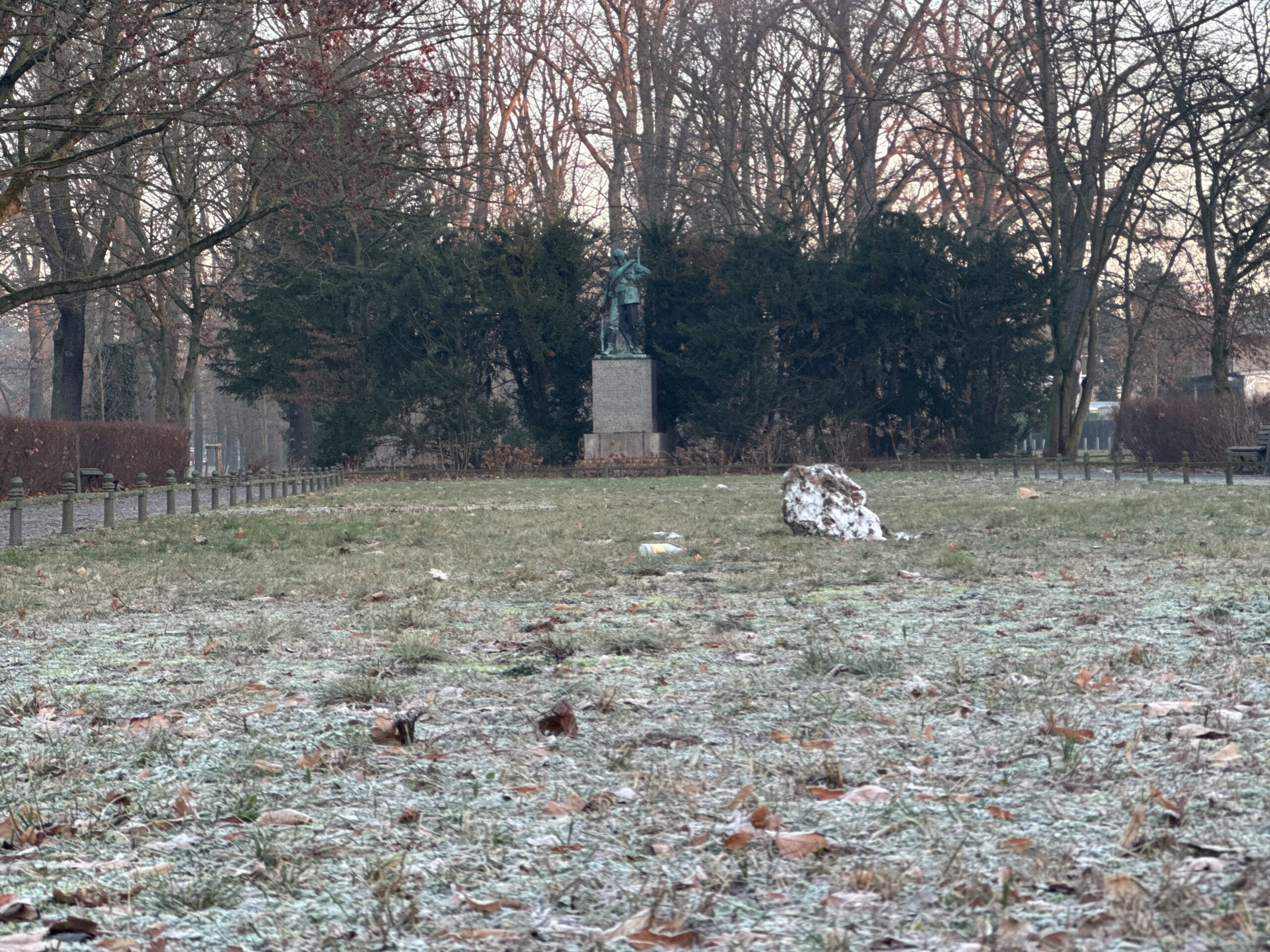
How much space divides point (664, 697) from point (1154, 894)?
2.41 metres

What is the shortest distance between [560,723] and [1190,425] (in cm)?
2945

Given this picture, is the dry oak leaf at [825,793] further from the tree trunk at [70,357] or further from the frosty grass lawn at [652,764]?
the tree trunk at [70,357]

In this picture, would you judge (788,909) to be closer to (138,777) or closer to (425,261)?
(138,777)

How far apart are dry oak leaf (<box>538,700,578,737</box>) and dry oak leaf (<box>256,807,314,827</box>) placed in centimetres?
104

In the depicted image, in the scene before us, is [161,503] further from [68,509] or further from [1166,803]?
[1166,803]

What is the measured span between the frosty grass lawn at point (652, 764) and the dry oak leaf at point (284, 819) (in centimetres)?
2

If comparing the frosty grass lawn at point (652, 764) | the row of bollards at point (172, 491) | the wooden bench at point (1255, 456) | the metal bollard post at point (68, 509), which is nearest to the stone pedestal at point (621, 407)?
the row of bollards at point (172, 491)

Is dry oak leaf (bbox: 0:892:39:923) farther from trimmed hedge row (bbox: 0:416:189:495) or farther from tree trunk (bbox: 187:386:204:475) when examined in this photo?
tree trunk (bbox: 187:386:204:475)

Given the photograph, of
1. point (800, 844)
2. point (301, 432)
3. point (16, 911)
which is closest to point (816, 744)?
point (800, 844)

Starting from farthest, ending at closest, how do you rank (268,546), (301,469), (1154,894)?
(301,469) < (268,546) < (1154,894)

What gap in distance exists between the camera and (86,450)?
25734mm

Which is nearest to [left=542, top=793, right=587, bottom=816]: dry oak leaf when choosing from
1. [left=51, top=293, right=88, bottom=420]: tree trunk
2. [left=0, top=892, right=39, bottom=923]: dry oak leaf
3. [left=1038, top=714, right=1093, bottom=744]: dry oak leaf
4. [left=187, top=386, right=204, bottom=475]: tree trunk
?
[left=0, top=892, right=39, bottom=923]: dry oak leaf

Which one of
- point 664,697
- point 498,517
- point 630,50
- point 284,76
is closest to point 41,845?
point 664,697

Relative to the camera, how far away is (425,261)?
124ft
